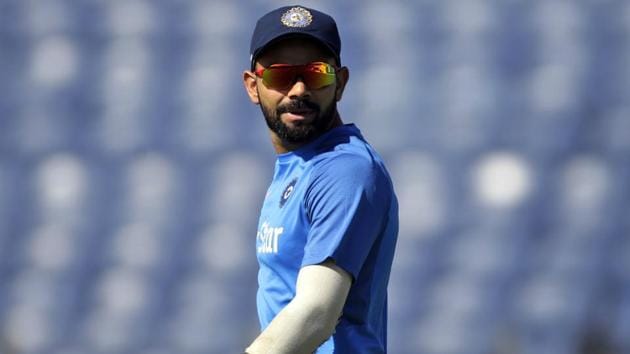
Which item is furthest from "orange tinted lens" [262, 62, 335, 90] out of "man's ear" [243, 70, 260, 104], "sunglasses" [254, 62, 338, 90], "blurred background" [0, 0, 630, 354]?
"blurred background" [0, 0, 630, 354]

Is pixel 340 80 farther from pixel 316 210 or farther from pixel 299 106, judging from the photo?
pixel 316 210

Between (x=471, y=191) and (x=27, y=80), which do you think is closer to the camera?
(x=471, y=191)

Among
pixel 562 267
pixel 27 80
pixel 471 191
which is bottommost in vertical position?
pixel 562 267

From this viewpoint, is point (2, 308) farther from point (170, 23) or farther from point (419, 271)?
point (419, 271)

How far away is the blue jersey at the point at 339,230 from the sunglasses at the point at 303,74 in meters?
0.09

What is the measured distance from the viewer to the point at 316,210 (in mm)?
2145

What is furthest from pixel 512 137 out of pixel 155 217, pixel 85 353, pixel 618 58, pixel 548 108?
pixel 85 353

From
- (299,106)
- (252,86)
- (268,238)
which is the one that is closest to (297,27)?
(299,106)

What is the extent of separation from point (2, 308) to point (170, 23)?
1.16 meters

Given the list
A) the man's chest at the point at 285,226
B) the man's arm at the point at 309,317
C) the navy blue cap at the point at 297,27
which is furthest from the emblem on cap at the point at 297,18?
the man's arm at the point at 309,317

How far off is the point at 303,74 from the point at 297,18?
0.32 feet

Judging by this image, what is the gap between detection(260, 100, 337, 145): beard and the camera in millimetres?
2334

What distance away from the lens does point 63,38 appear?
15.5ft

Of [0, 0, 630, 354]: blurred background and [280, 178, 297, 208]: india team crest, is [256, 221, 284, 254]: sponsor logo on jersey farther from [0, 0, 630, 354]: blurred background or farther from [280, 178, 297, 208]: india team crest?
[0, 0, 630, 354]: blurred background
